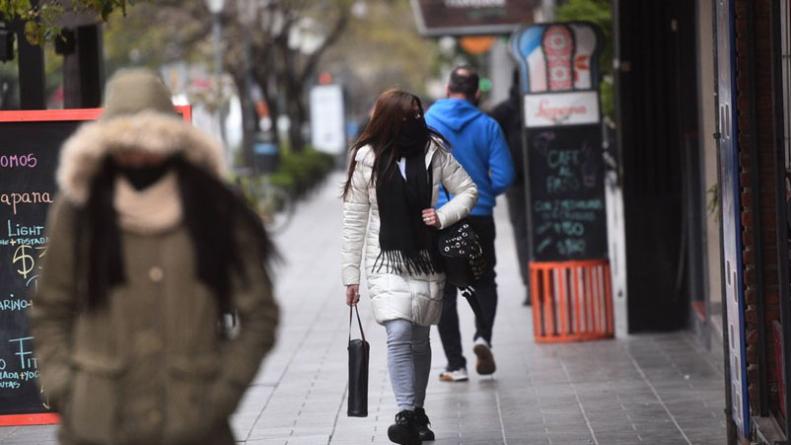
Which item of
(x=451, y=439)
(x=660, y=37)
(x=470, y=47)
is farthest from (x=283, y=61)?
(x=451, y=439)

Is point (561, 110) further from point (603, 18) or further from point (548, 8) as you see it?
point (548, 8)

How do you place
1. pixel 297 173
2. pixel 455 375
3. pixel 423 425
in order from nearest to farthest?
pixel 423 425, pixel 455 375, pixel 297 173

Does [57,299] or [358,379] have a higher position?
[57,299]

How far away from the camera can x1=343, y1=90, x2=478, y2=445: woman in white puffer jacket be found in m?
7.12

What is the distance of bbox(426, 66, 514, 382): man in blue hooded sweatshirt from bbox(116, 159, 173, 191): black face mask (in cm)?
489

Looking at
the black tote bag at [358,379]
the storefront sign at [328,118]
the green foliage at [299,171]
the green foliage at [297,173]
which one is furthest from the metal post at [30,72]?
the storefront sign at [328,118]

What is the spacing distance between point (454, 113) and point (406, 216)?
6.15ft

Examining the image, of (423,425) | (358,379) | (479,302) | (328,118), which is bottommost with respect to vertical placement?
(423,425)

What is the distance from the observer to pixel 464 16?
2064 centimetres

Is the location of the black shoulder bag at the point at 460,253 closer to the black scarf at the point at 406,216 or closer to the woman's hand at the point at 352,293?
the black scarf at the point at 406,216

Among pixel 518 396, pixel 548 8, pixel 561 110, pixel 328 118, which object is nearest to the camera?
pixel 518 396

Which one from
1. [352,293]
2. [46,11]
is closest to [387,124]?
[352,293]

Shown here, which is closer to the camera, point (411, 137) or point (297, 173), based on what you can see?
point (411, 137)

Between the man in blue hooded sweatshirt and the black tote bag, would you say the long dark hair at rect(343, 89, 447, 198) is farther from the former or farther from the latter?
the man in blue hooded sweatshirt
